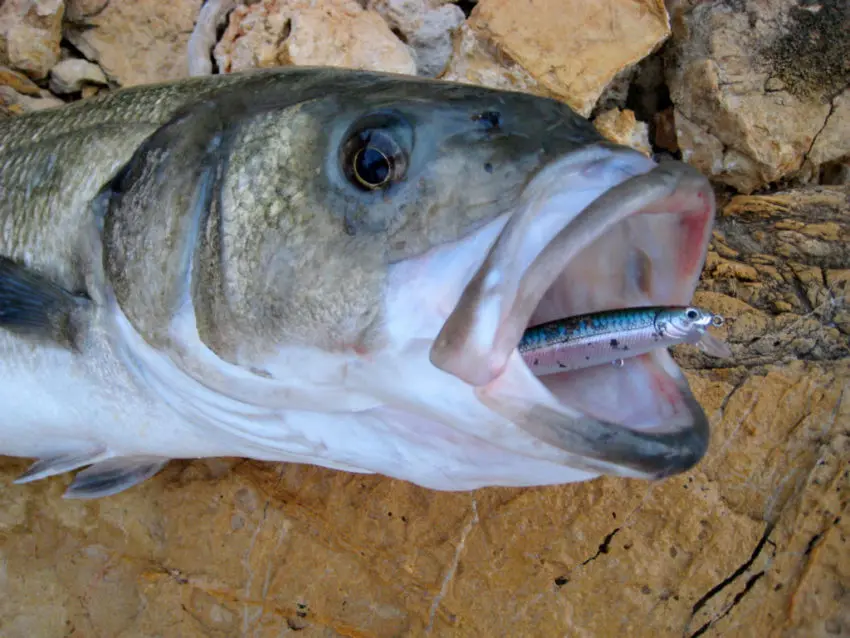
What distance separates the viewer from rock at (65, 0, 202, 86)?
11.5 feet

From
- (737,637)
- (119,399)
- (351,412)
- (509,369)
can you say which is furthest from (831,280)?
(119,399)

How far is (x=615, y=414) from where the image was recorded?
1537 mm

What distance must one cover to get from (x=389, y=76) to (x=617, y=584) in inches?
65.6

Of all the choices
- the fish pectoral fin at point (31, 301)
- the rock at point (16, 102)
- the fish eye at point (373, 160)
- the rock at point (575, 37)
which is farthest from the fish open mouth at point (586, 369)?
the rock at point (16, 102)

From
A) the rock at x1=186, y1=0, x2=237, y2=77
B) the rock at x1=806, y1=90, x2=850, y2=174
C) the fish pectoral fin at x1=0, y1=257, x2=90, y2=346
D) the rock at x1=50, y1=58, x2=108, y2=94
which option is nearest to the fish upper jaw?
the fish pectoral fin at x1=0, y1=257, x2=90, y2=346

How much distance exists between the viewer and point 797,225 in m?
2.55

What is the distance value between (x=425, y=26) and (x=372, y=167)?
2186 mm

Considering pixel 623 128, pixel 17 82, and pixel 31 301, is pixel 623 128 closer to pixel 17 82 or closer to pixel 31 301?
pixel 31 301

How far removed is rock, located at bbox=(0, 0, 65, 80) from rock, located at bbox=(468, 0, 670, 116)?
6.66 feet

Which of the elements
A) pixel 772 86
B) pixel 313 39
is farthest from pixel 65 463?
pixel 772 86

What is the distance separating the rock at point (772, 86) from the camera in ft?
9.48

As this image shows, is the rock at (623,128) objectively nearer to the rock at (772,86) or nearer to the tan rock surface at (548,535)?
the rock at (772,86)

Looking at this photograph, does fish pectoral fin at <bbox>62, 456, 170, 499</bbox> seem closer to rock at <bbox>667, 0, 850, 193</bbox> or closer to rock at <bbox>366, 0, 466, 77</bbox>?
rock at <bbox>366, 0, 466, 77</bbox>

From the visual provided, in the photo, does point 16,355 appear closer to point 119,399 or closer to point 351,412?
point 119,399
